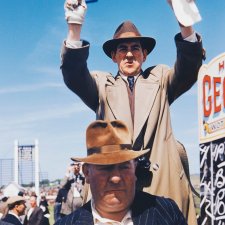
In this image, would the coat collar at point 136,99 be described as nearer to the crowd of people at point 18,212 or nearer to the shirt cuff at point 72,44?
the shirt cuff at point 72,44

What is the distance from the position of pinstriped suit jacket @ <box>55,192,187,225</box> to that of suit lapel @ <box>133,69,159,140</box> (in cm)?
60

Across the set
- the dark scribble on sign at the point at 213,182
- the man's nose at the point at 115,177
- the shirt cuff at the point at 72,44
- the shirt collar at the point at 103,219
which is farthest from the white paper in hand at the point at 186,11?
the shirt collar at the point at 103,219

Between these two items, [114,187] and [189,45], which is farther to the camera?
[189,45]

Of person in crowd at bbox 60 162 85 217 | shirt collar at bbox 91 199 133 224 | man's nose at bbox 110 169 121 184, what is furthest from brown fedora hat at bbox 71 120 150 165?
person in crowd at bbox 60 162 85 217

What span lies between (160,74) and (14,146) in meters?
44.6

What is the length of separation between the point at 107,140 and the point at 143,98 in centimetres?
74

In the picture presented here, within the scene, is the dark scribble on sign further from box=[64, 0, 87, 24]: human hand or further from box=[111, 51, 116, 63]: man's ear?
box=[64, 0, 87, 24]: human hand

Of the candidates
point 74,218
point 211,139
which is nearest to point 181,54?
point 211,139

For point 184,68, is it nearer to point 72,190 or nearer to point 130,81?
point 130,81

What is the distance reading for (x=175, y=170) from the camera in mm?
3092

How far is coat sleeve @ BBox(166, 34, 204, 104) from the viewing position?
2.95 meters

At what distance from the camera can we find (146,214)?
97.2 inches

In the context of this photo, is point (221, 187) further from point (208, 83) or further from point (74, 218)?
point (74, 218)

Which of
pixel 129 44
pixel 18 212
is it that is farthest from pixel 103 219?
pixel 18 212
